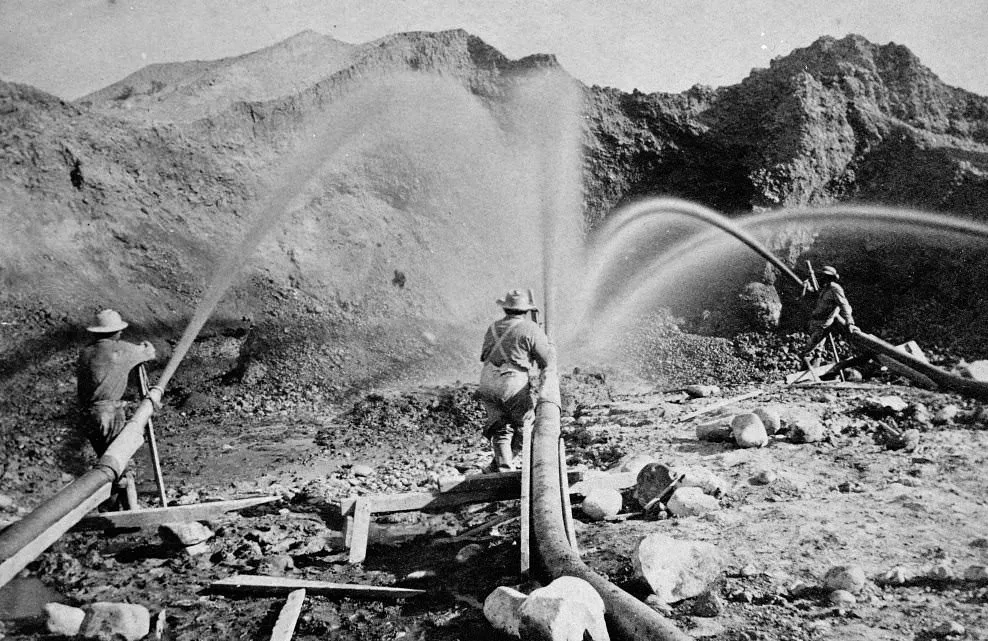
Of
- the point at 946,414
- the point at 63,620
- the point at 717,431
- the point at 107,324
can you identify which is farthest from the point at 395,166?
the point at 63,620

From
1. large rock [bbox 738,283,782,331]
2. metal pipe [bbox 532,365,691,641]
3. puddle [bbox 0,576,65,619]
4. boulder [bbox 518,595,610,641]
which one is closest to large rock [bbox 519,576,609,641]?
boulder [bbox 518,595,610,641]

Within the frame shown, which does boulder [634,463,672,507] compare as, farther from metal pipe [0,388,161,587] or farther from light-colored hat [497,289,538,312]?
metal pipe [0,388,161,587]

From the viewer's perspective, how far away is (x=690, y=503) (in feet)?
16.5

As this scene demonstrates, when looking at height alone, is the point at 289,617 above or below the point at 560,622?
below

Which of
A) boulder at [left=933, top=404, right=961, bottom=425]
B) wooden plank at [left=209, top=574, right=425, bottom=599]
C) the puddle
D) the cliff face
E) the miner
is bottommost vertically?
the puddle

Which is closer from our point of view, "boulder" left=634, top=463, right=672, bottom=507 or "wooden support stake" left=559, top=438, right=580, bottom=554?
"wooden support stake" left=559, top=438, right=580, bottom=554

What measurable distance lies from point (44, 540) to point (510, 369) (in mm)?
3909

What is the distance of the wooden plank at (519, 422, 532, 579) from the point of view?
13.0 feet

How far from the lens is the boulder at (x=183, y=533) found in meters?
5.15

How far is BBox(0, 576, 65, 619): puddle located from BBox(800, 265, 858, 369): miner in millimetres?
10541

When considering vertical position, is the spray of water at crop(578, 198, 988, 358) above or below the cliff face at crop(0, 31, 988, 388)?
below

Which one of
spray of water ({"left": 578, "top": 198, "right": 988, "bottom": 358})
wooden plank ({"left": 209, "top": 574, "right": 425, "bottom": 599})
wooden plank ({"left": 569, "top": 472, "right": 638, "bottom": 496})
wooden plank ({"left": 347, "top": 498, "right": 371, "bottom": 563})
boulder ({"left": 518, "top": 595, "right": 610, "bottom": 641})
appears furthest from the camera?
spray of water ({"left": 578, "top": 198, "right": 988, "bottom": 358})

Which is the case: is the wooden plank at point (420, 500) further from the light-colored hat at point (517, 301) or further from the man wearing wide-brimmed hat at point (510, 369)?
the light-colored hat at point (517, 301)

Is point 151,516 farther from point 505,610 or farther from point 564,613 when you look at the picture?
point 564,613
